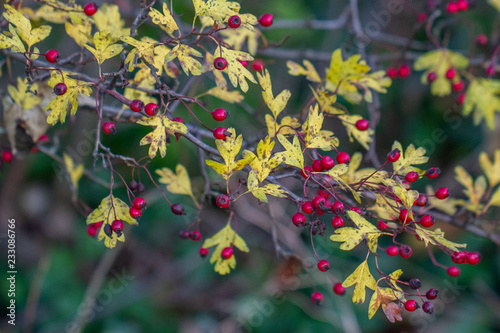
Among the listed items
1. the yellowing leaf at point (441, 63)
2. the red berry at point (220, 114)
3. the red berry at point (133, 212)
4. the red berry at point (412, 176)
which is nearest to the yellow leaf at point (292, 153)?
the red berry at point (220, 114)

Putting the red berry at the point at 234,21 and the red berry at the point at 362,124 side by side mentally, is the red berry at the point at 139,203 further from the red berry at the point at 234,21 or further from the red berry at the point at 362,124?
the red berry at the point at 362,124

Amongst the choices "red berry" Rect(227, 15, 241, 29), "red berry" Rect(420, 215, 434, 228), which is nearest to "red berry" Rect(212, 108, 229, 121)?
"red berry" Rect(227, 15, 241, 29)

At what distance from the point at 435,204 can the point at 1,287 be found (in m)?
2.33

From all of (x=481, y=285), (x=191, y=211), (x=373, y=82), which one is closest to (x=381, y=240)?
(x=481, y=285)

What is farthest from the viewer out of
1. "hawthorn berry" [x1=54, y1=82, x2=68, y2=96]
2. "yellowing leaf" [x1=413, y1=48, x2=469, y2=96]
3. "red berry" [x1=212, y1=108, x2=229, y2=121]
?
"yellowing leaf" [x1=413, y1=48, x2=469, y2=96]

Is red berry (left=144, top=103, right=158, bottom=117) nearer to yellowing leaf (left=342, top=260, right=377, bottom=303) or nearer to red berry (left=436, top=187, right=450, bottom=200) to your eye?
yellowing leaf (left=342, top=260, right=377, bottom=303)

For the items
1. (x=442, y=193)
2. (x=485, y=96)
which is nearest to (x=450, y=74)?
(x=485, y=96)

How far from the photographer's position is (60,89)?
900 mm

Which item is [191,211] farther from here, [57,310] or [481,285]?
[481,285]

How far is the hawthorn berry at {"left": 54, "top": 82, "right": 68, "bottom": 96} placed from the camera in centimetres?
90

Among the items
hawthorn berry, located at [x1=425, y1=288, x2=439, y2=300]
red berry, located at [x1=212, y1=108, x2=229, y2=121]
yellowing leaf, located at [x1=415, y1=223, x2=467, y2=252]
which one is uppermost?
red berry, located at [x1=212, y1=108, x2=229, y2=121]

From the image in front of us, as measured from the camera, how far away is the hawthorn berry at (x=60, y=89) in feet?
2.94

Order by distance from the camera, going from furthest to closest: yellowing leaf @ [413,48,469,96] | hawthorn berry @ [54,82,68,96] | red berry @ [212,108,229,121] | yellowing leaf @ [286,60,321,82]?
yellowing leaf @ [413,48,469,96]
yellowing leaf @ [286,60,321,82]
red berry @ [212,108,229,121]
hawthorn berry @ [54,82,68,96]

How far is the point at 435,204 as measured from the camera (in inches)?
50.8
